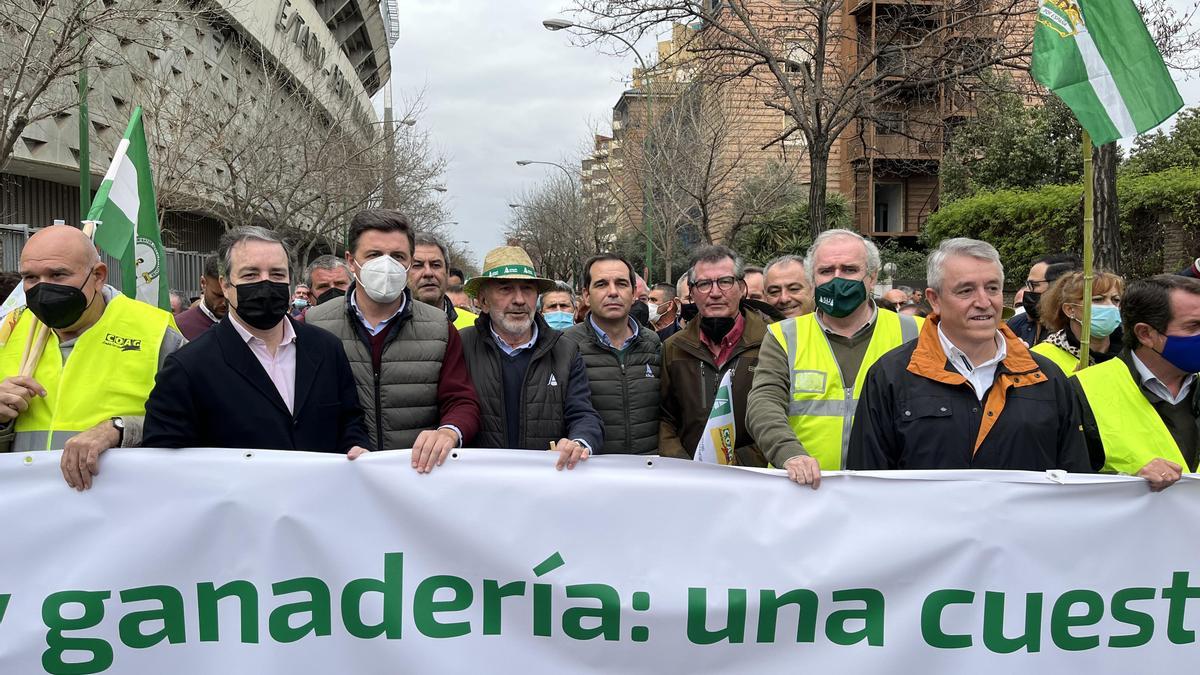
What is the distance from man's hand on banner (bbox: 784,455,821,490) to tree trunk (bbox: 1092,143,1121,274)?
6437 mm

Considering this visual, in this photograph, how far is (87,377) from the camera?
3.34 meters

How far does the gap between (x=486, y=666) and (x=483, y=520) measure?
1.49 ft

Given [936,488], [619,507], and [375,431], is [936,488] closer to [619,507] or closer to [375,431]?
[619,507]

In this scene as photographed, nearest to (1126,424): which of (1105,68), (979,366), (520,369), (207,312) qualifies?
(979,366)

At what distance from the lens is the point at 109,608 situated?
3.09 m

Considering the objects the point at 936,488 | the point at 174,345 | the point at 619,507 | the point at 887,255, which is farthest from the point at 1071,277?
the point at 887,255

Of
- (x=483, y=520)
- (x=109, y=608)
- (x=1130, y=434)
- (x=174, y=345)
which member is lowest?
(x=109, y=608)

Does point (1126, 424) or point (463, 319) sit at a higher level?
point (463, 319)

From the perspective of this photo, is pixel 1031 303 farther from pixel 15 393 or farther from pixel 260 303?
pixel 15 393

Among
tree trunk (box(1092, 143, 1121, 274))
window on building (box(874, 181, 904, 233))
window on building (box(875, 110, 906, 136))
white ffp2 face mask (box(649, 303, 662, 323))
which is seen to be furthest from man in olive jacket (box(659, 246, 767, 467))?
window on building (box(874, 181, 904, 233))

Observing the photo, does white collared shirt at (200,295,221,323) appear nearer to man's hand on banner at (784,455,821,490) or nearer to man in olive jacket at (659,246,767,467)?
man in olive jacket at (659,246,767,467)

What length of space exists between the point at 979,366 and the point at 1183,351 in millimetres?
687

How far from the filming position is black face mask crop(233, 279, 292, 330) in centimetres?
338

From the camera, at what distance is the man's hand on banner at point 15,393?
3218 millimetres
